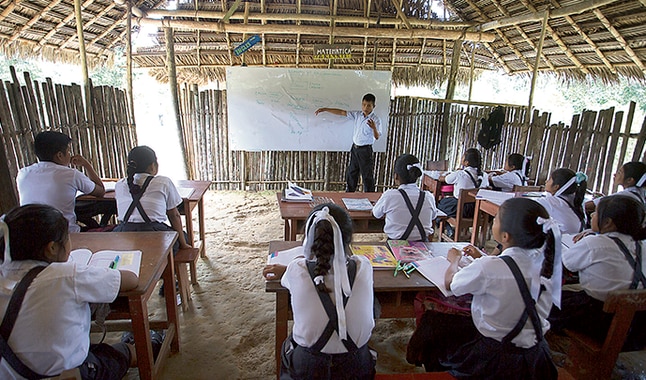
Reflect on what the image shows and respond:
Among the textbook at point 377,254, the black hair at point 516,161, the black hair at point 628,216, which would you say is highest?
the black hair at point 516,161

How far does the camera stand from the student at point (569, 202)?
2797mm

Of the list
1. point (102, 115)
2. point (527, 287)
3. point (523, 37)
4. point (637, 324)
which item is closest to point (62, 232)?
point (527, 287)

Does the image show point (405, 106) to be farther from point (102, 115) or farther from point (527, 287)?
point (527, 287)

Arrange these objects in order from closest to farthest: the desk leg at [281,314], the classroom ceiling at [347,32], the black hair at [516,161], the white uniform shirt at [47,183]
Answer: the desk leg at [281,314] → the white uniform shirt at [47,183] → the black hair at [516,161] → the classroom ceiling at [347,32]

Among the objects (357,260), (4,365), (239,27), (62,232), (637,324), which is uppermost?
(239,27)

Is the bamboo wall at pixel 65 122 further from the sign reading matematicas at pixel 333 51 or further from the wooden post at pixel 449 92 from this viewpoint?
the wooden post at pixel 449 92

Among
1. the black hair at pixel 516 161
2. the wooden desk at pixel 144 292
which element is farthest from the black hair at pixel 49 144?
the black hair at pixel 516 161

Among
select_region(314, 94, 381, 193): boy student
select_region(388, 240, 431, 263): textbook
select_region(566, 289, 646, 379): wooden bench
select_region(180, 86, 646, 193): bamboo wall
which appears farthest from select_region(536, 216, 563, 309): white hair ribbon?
select_region(180, 86, 646, 193): bamboo wall

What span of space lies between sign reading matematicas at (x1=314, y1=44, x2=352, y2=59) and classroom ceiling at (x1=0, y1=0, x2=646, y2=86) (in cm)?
14

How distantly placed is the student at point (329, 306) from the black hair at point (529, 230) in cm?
63

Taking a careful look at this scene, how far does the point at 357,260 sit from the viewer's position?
150cm

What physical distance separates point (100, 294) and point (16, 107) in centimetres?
250

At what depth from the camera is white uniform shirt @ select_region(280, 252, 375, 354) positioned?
1.42 metres

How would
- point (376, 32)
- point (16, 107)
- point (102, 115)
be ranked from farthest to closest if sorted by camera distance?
point (376, 32) → point (102, 115) → point (16, 107)
